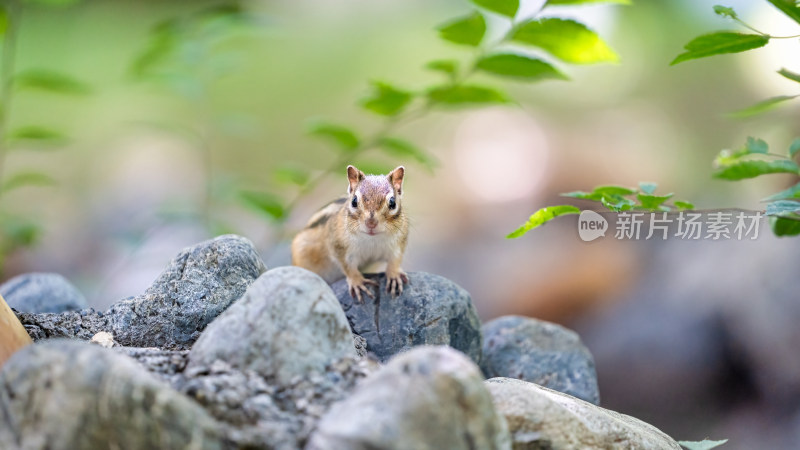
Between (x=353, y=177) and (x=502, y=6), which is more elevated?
(x=502, y=6)

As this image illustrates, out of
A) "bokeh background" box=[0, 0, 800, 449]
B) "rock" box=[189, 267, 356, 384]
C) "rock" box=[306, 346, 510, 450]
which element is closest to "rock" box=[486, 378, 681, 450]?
"rock" box=[306, 346, 510, 450]

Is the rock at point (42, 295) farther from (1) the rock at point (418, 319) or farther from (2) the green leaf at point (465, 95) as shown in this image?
(2) the green leaf at point (465, 95)

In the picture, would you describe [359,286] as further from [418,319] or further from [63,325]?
[63,325]

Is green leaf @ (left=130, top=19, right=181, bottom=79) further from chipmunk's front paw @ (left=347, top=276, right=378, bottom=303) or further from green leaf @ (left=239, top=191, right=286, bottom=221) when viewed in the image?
chipmunk's front paw @ (left=347, top=276, right=378, bottom=303)

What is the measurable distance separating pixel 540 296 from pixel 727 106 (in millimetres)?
2269

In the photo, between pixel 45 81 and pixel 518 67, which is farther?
pixel 45 81

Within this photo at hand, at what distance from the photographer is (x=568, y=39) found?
189 cm

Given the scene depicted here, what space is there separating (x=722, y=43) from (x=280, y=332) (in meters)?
1.08

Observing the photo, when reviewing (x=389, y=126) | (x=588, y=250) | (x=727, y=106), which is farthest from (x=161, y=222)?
(x=727, y=106)

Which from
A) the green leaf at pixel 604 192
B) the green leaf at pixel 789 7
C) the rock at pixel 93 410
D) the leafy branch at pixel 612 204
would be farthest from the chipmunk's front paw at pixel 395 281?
the green leaf at pixel 789 7

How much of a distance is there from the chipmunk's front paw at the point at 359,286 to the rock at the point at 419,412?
0.97 metres

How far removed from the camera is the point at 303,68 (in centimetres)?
638

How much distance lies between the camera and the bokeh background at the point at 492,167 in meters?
3.45

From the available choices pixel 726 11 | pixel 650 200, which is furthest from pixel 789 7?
pixel 650 200
